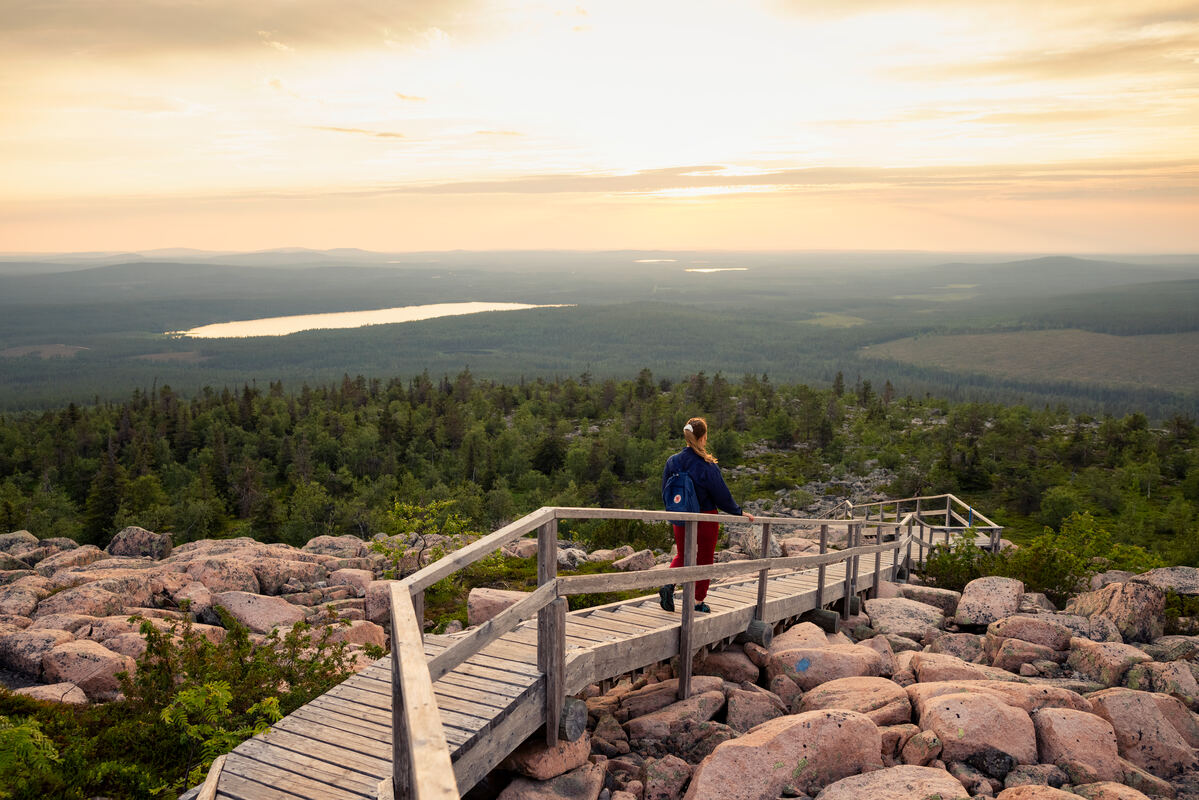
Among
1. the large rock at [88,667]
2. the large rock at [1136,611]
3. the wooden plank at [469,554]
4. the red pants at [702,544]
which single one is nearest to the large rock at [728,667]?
the red pants at [702,544]

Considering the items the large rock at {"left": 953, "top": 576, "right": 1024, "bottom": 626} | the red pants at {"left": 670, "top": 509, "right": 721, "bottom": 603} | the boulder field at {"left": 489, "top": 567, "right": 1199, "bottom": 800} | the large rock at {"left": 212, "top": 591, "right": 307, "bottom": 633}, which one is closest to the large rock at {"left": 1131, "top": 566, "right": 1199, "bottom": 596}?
the large rock at {"left": 953, "top": 576, "right": 1024, "bottom": 626}

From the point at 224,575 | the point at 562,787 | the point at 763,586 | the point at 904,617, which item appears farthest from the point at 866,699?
the point at 224,575

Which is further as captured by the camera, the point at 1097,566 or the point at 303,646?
the point at 1097,566

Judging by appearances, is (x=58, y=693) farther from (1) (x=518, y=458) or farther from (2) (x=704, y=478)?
(1) (x=518, y=458)

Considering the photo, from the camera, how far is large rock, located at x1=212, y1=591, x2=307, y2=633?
1216 centimetres

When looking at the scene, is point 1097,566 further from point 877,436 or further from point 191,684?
point 877,436

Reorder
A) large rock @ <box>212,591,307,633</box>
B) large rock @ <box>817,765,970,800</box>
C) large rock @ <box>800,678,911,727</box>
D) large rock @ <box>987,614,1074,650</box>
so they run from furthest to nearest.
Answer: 1. large rock @ <box>212,591,307,633</box>
2. large rock @ <box>987,614,1074,650</box>
3. large rock @ <box>800,678,911,727</box>
4. large rock @ <box>817,765,970,800</box>

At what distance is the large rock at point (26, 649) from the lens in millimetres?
9734

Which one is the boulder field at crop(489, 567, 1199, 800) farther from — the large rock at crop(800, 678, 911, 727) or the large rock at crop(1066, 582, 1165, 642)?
the large rock at crop(1066, 582, 1165, 642)

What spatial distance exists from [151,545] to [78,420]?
67.0 metres

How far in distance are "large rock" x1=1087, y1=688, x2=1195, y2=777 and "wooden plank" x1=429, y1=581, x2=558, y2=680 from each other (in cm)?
612

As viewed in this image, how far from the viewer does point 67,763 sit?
22.5ft

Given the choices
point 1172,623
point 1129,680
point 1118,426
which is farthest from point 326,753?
point 1118,426

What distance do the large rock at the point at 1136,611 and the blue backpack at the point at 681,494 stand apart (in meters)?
7.55
